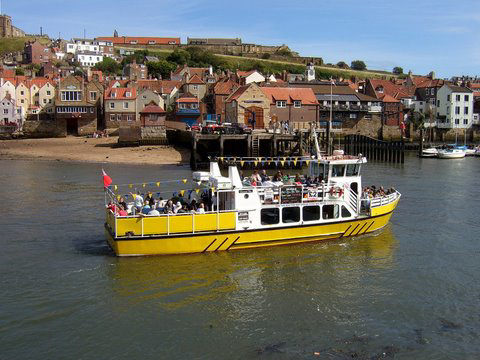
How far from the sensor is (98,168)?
2224 inches

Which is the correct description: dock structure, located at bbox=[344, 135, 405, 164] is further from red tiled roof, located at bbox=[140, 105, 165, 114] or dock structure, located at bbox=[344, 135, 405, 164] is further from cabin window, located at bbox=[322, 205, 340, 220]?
cabin window, located at bbox=[322, 205, 340, 220]

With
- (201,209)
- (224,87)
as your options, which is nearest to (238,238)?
(201,209)

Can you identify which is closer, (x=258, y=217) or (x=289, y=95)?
(x=258, y=217)

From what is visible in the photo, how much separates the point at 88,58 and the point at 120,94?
3077 inches

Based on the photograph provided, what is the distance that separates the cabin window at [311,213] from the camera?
86.0ft

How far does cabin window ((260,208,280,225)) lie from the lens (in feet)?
83.0

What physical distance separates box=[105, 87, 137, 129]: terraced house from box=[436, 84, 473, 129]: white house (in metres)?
58.6

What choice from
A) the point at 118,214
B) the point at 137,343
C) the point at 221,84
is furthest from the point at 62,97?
the point at 137,343

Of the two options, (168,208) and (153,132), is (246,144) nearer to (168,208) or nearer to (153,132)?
(153,132)

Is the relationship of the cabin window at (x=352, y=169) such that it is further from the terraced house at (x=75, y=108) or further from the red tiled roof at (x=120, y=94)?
the terraced house at (x=75, y=108)

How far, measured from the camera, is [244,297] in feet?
64.0

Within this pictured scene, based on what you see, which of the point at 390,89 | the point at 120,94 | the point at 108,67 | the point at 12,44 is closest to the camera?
the point at 120,94

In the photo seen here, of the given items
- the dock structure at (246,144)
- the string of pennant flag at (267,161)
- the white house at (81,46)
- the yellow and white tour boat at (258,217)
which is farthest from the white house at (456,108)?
the white house at (81,46)

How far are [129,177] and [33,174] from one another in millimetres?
9890
